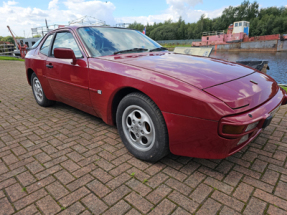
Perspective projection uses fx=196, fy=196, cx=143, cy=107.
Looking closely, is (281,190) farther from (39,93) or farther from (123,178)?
(39,93)

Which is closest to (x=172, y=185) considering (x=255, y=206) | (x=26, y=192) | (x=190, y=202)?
(x=190, y=202)

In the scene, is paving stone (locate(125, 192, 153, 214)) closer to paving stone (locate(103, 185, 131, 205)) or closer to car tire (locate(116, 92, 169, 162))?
paving stone (locate(103, 185, 131, 205))

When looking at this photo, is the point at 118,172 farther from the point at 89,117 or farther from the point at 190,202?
the point at 89,117

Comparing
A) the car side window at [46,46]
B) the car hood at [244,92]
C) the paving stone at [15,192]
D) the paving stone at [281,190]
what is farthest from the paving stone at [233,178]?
the car side window at [46,46]

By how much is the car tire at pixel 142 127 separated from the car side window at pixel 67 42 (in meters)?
1.16

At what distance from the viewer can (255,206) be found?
1.65 m

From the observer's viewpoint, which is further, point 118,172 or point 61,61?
point 61,61

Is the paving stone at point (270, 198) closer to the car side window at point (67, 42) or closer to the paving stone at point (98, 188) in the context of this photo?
the paving stone at point (98, 188)

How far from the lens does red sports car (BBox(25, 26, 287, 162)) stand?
1.70 metres

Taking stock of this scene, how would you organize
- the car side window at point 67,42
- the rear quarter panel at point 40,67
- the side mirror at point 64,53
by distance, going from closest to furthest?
the side mirror at point 64,53 < the car side window at point 67,42 < the rear quarter panel at point 40,67

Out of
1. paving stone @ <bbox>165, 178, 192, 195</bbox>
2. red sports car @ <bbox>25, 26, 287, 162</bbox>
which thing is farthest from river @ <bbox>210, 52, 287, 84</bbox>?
paving stone @ <bbox>165, 178, 192, 195</bbox>

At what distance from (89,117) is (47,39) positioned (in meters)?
1.78

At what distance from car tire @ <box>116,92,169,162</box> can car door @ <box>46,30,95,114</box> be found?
0.75m

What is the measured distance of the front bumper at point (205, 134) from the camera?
1.68 metres
